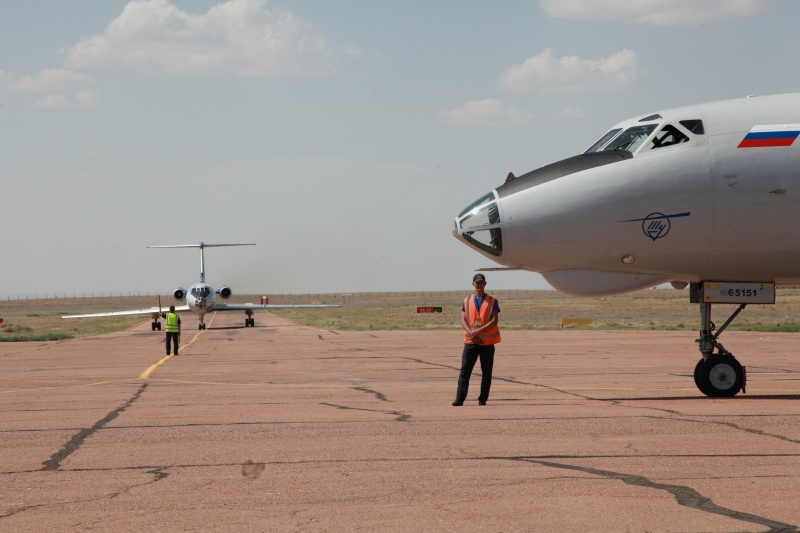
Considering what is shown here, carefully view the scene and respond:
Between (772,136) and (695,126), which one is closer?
(772,136)

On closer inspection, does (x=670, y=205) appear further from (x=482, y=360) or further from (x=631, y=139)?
(x=482, y=360)

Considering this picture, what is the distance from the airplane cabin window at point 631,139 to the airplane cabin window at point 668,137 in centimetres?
14

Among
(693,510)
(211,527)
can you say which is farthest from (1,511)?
(693,510)

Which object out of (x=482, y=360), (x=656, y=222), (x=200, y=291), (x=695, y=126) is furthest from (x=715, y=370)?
(x=200, y=291)

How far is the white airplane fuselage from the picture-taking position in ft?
42.9

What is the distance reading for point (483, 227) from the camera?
13227 millimetres

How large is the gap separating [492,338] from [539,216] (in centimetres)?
201

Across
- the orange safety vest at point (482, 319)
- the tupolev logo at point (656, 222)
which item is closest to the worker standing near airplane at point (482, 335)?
the orange safety vest at point (482, 319)

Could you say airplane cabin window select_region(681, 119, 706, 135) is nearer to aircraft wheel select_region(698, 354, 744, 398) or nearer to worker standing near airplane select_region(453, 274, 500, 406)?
aircraft wheel select_region(698, 354, 744, 398)

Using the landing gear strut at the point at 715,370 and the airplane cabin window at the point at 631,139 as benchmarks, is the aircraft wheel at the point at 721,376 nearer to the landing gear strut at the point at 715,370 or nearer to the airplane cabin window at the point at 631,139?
the landing gear strut at the point at 715,370

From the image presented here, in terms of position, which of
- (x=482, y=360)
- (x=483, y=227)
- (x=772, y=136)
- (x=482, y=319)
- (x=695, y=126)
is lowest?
(x=482, y=360)

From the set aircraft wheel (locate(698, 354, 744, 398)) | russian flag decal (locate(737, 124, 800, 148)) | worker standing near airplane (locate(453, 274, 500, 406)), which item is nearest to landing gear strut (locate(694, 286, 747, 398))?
aircraft wheel (locate(698, 354, 744, 398))

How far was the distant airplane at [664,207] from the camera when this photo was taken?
515 inches

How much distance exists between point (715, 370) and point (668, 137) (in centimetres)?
346
